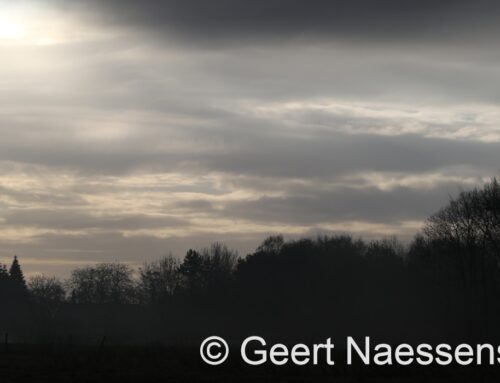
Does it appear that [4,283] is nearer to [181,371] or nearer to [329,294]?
[329,294]

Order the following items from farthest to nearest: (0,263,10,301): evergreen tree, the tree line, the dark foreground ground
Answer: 1. (0,263,10,301): evergreen tree
2. the tree line
3. the dark foreground ground

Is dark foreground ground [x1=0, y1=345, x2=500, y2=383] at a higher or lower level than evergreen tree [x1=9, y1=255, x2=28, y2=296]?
lower

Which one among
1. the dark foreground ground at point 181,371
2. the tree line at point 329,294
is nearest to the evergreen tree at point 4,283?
the tree line at point 329,294

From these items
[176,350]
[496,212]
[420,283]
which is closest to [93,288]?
[420,283]

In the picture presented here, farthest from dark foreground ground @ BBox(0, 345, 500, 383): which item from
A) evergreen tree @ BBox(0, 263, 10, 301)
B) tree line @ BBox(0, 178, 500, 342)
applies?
evergreen tree @ BBox(0, 263, 10, 301)

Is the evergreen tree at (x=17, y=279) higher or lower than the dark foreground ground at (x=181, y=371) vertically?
higher

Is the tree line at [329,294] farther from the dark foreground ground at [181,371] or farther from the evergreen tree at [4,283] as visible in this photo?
the dark foreground ground at [181,371]

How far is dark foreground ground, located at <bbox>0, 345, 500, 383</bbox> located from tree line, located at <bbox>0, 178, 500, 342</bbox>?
89.7 ft

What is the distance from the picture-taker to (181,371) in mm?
37219

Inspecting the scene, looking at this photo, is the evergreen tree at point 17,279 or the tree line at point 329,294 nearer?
the tree line at point 329,294

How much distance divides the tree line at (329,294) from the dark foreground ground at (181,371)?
27355 millimetres

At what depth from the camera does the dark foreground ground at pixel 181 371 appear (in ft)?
113

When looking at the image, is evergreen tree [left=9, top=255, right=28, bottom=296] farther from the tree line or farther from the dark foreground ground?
the dark foreground ground

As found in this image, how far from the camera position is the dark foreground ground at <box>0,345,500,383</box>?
34.3 m
